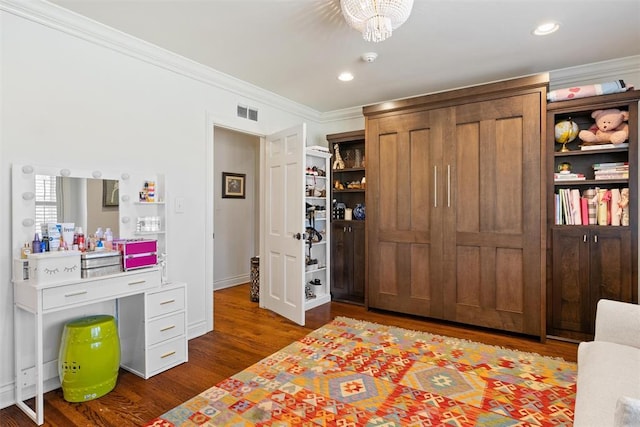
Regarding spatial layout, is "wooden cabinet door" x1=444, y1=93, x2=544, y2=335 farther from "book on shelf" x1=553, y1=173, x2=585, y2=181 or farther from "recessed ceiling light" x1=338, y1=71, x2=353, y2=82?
"recessed ceiling light" x1=338, y1=71, x2=353, y2=82

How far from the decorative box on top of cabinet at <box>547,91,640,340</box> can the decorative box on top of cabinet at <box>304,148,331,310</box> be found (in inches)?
93.8

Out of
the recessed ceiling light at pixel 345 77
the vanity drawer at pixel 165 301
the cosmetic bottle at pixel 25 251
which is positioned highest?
the recessed ceiling light at pixel 345 77

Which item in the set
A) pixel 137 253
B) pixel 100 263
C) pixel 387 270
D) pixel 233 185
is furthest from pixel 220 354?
pixel 233 185

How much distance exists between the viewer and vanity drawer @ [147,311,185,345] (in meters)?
2.46

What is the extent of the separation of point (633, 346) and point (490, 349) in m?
1.18

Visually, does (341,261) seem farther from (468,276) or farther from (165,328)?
(165,328)

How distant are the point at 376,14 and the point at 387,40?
0.77 metres

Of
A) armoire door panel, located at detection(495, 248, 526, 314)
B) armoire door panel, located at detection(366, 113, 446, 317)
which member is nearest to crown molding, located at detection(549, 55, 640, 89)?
armoire door panel, located at detection(366, 113, 446, 317)

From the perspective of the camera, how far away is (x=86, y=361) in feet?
6.99

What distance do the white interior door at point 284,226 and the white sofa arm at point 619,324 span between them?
2330 mm

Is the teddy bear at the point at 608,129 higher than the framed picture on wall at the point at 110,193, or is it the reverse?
the teddy bear at the point at 608,129

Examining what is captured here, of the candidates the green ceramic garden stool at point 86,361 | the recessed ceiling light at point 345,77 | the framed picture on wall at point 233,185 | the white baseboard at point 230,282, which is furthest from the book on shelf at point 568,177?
the white baseboard at point 230,282

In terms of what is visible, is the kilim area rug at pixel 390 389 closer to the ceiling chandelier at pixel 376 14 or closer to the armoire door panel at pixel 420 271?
the armoire door panel at pixel 420 271

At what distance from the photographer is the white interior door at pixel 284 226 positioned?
3473 millimetres
